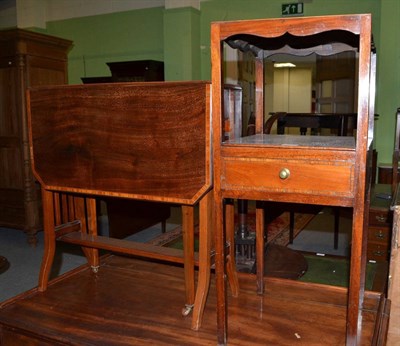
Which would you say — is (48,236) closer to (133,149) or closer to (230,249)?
(133,149)

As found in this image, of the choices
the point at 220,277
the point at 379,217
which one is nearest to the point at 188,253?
the point at 220,277

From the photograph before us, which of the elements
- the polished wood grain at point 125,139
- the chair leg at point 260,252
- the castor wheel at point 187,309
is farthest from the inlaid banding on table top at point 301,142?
the castor wheel at point 187,309

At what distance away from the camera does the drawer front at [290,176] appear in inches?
51.4

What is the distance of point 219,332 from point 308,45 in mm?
1187

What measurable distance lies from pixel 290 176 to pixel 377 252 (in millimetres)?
2486

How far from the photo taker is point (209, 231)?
1.62 m

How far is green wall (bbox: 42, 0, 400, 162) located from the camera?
5.47m

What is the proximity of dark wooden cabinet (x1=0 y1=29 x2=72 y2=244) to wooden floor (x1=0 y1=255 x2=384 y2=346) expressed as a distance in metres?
2.58

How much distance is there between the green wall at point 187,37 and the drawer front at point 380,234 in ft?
7.94

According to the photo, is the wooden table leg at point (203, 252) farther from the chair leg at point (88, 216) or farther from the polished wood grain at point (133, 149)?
the chair leg at point (88, 216)


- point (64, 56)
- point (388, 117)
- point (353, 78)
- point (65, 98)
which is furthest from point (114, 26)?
point (65, 98)

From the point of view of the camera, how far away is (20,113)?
14.4 ft

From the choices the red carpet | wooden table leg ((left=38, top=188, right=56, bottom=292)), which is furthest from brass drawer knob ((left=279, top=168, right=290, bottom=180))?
the red carpet

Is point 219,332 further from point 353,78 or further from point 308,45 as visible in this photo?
point 353,78
